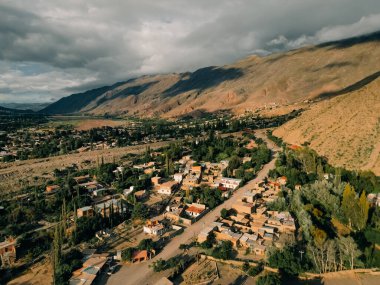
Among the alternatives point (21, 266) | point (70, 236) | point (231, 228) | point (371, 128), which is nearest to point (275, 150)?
point (371, 128)

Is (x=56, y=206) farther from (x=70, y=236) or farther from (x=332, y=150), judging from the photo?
(x=332, y=150)

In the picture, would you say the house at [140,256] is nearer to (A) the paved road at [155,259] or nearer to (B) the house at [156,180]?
(A) the paved road at [155,259]

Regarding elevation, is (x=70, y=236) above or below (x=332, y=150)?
below

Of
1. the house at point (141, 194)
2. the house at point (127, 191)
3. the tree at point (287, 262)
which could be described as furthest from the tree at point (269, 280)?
the house at point (127, 191)

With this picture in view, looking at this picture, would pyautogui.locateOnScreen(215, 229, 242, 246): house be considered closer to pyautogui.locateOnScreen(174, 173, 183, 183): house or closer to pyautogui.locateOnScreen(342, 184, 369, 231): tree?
pyautogui.locateOnScreen(342, 184, 369, 231): tree

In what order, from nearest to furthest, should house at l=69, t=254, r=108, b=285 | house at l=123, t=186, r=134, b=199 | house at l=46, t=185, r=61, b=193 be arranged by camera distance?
house at l=69, t=254, r=108, b=285 → house at l=123, t=186, r=134, b=199 → house at l=46, t=185, r=61, b=193

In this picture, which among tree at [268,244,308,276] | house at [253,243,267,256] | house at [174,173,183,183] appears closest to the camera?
tree at [268,244,308,276]

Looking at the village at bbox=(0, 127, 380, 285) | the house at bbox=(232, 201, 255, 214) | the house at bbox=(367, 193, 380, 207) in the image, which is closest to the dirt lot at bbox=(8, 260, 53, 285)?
the village at bbox=(0, 127, 380, 285)

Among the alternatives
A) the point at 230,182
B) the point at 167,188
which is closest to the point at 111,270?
the point at 167,188
